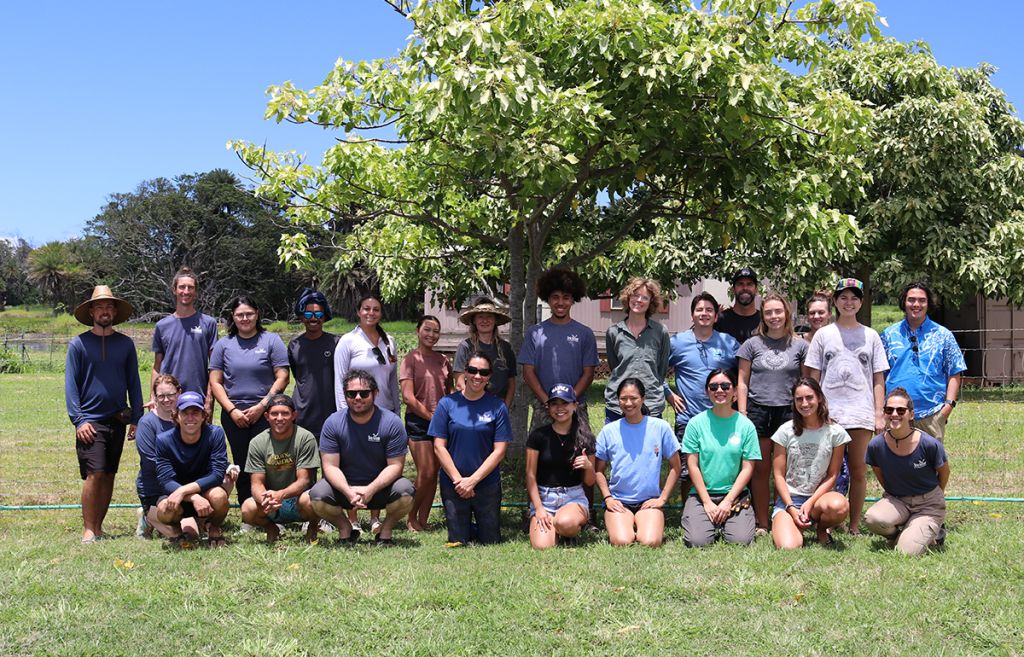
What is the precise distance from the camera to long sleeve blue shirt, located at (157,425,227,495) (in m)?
6.18

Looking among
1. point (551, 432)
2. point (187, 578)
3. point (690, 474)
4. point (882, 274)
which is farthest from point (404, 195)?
point (882, 274)

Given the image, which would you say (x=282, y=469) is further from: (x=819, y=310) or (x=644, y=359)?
(x=819, y=310)

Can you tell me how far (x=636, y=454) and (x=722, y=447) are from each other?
1.89ft

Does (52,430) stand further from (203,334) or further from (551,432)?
(551,432)

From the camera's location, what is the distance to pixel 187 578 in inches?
204

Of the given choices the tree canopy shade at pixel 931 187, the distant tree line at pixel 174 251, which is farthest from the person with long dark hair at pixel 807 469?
the distant tree line at pixel 174 251

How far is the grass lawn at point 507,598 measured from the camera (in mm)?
4250

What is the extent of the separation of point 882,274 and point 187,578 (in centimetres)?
1505

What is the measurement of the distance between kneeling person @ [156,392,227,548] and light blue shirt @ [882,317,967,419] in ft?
15.5

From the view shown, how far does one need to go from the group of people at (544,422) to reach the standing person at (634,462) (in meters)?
0.01

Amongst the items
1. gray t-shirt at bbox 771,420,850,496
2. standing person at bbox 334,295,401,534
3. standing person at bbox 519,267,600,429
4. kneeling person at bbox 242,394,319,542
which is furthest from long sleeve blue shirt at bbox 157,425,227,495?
gray t-shirt at bbox 771,420,850,496

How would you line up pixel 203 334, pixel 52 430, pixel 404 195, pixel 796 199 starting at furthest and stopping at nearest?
pixel 52 430
pixel 404 195
pixel 796 199
pixel 203 334

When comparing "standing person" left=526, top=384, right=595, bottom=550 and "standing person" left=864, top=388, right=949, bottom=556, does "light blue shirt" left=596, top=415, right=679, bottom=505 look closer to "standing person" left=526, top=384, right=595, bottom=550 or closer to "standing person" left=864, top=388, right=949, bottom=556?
"standing person" left=526, top=384, right=595, bottom=550

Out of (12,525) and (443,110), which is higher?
(443,110)
